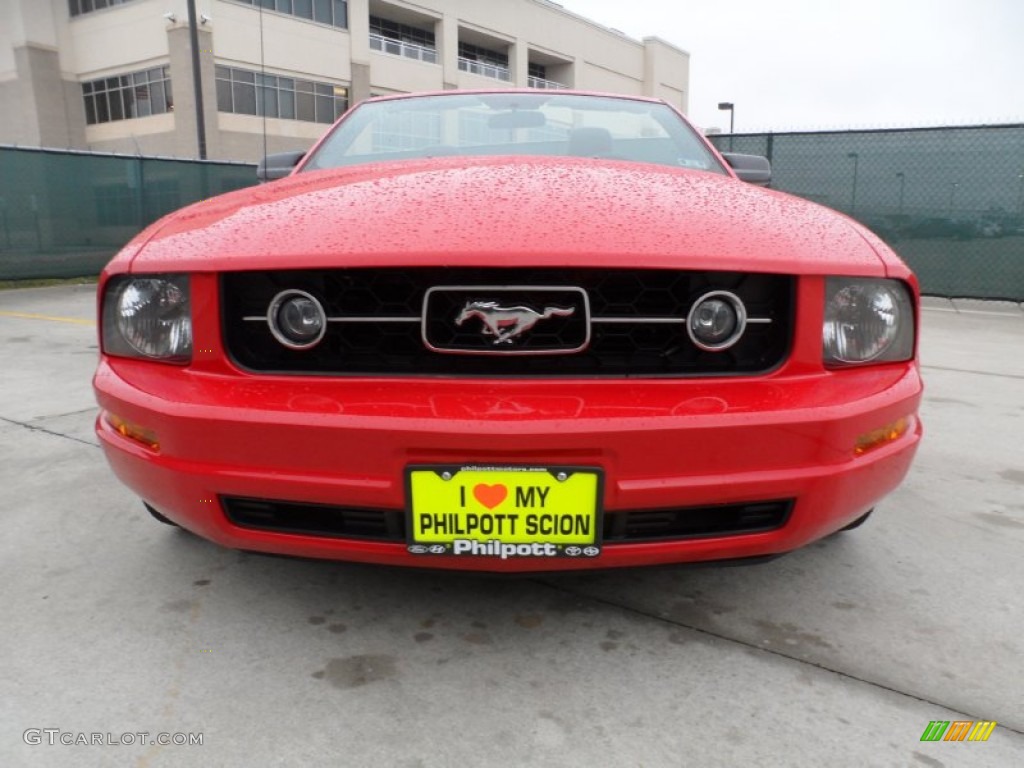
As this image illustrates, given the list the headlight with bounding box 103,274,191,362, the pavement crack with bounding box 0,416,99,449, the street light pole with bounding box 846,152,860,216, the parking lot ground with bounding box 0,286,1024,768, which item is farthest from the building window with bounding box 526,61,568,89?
the headlight with bounding box 103,274,191,362

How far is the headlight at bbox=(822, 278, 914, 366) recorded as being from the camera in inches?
62.6

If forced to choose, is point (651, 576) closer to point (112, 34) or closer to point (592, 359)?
point (592, 359)

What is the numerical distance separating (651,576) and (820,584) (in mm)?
435

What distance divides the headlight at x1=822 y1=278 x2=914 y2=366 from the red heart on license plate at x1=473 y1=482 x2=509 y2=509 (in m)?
0.74

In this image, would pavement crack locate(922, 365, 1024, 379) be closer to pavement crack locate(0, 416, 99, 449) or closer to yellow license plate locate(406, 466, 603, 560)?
yellow license plate locate(406, 466, 603, 560)

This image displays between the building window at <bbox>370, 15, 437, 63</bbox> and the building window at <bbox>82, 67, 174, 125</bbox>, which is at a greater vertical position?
the building window at <bbox>370, 15, 437, 63</bbox>

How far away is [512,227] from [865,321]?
2.57ft

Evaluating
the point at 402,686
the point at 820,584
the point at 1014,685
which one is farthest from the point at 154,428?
the point at 1014,685

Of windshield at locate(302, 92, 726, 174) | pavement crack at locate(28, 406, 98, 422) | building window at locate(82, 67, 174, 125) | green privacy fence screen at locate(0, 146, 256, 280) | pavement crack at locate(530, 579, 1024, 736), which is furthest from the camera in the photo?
building window at locate(82, 67, 174, 125)

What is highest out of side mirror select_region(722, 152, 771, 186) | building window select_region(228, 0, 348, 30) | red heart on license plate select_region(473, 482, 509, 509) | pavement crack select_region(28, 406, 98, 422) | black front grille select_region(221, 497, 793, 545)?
building window select_region(228, 0, 348, 30)

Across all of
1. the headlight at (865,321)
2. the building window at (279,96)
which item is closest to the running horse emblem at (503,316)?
the headlight at (865,321)

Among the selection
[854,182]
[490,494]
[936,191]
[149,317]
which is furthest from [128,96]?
[490,494]

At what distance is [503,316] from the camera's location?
148 cm

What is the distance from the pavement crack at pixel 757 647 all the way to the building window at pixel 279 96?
26996 millimetres
